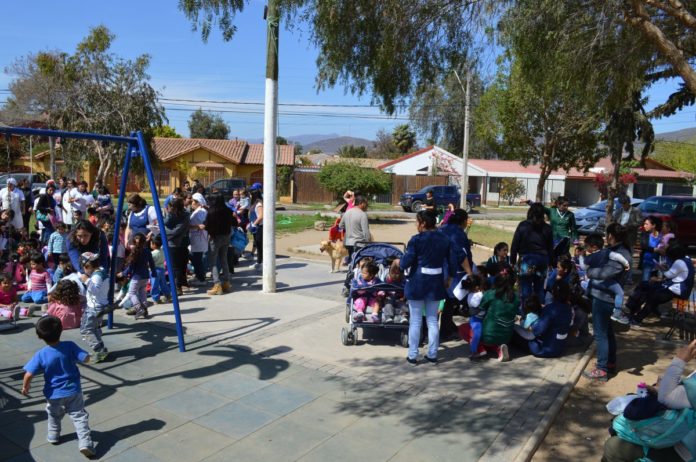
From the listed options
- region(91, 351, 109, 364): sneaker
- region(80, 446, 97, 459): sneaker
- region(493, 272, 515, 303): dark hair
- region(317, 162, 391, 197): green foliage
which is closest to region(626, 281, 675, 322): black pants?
region(493, 272, 515, 303): dark hair

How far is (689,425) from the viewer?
3775 millimetres

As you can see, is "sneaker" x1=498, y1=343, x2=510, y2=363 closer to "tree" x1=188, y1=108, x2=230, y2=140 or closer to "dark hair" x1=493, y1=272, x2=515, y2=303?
"dark hair" x1=493, y1=272, x2=515, y2=303

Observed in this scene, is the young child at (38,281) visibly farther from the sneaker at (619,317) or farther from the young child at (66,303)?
the sneaker at (619,317)

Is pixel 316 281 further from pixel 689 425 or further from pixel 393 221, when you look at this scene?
pixel 393 221

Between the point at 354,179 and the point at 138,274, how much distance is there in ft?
59.7

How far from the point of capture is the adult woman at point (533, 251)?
8344 millimetres

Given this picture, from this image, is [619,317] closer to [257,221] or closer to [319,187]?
[257,221]

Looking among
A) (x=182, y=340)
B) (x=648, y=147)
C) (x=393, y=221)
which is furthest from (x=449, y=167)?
(x=182, y=340)

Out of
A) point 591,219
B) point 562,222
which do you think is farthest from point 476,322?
point 591,219

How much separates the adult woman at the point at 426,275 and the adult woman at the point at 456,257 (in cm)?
83

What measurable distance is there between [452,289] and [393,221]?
1892 cm

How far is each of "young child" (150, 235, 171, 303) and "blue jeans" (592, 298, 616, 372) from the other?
6.46 metres

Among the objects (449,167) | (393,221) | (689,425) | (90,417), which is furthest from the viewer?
(449,167)

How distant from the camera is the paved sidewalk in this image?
15.1 ft
